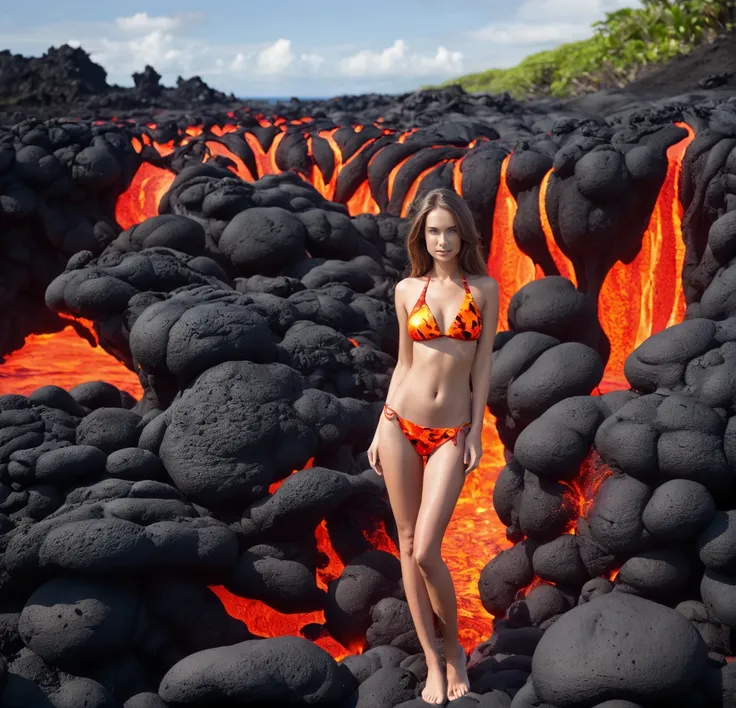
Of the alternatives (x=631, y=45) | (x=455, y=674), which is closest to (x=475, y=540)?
(x=455, y=674)

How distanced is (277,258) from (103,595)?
3.19 m

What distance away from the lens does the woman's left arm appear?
2.86 metres

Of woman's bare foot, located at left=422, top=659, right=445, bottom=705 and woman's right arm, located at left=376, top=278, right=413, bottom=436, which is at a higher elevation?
woman's right arm, located at left=376, top=278, right=413, bottom=436

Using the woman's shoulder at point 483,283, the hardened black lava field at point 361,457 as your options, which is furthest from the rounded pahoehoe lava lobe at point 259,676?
the woman's shoulder at point 483,283

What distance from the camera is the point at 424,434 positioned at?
9.39 feet

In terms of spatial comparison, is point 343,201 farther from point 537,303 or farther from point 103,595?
point 103,595

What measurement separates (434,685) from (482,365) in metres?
1.13

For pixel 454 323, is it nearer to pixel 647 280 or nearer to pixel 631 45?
pixel 647 280

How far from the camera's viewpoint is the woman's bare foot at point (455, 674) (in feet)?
9.90

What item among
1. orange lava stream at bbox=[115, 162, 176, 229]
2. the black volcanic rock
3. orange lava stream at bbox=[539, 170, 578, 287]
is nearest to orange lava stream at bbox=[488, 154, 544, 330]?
orange lava stream at bbox=[539, 170, 578, 287]

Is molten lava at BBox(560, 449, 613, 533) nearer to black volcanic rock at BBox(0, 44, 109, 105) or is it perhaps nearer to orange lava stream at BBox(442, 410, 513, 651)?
orange lava stream at BBox(442, 410, 513, 651)

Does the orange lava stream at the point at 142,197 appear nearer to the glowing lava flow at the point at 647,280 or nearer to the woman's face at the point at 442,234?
the glowing lava flow at the point at 647,280

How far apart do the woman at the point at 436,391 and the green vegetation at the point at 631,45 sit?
15106mm

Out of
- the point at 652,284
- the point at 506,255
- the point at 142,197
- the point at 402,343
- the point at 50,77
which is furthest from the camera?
the point at 50,77
